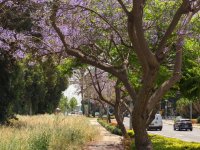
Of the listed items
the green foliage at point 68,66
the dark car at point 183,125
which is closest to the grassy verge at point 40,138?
the green foliage at point 68,66

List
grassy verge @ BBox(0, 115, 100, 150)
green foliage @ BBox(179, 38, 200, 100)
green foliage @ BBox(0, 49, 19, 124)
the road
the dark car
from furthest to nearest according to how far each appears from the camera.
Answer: the dark car, the road, green foliage @ BBox(0, 49, 19, 124), green foliage @ BBox(179, 38, 200, 100), grassy verge @ BBox(0, 115, 100, 150)

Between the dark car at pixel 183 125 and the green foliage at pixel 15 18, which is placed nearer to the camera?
the green foliage at pixel 15 18

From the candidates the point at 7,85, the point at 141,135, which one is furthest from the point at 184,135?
the point at 141,135

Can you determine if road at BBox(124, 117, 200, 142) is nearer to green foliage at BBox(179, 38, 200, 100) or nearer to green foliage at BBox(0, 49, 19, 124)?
green foliage at BBox(0, 49, 19, 124)

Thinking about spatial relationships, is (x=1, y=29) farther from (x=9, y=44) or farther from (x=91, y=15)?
(x=91, y=15)

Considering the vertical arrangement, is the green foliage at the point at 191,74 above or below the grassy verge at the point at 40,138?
above

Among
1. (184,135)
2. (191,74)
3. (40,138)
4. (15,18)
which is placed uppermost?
(15,18)

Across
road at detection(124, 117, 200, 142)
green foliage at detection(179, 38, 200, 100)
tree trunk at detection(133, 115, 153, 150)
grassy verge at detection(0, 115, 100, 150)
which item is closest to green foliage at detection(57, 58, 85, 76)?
grassy verge at detection(0, 115, 100, 150)

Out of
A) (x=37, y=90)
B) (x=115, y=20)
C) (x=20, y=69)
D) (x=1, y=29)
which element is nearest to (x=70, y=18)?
(x=115, y=20)

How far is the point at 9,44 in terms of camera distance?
1612 cm

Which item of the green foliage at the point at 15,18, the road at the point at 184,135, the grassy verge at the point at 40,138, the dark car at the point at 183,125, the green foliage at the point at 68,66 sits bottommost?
the grassy verge at the point at 40,138

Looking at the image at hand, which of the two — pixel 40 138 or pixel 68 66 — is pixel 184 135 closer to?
pixel 68 66

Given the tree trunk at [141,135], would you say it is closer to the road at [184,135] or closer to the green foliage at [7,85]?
the green foliage at [7,85]

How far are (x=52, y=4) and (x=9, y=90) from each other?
20.0 metres
